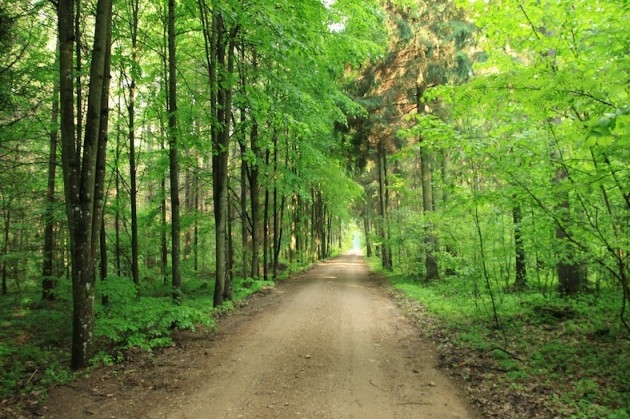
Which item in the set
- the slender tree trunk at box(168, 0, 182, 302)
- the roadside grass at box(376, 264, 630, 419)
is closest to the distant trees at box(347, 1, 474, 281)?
the roadside grass at box(376, 264, 630, 419)

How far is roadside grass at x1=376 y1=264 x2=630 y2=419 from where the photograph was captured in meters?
4.42

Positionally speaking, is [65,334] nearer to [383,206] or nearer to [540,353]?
[540,353]

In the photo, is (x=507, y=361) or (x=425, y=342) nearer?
(x=507, y=361)

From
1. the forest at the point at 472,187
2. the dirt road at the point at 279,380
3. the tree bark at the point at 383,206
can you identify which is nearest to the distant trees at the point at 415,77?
the tree bark at the point at 383,206

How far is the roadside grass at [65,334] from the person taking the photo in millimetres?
4949

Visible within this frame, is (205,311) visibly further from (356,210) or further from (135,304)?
(356,210)

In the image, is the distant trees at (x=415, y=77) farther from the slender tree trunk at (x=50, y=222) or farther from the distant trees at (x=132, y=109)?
the slender tree trunk at (x=50, y=222)

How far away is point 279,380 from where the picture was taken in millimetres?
5293

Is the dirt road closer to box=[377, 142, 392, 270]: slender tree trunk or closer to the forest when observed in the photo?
the forest

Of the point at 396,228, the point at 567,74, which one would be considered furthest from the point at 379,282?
the point at 567,74

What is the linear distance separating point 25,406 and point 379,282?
15.2 metres

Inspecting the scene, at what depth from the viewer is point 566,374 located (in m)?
5.20

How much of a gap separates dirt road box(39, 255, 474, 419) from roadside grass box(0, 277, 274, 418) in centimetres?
36

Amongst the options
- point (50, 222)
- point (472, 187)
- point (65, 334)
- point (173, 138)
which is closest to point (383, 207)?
point (472, 187)
